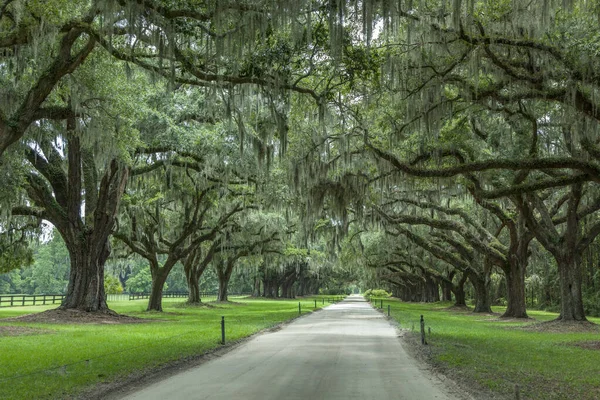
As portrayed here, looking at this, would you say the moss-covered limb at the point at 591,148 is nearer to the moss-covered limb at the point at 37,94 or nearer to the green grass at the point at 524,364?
the green grass at the point at 524,364

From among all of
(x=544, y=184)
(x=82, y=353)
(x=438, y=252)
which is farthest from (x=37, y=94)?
(x=438, y=252)

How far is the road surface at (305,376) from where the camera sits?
7.34 meters

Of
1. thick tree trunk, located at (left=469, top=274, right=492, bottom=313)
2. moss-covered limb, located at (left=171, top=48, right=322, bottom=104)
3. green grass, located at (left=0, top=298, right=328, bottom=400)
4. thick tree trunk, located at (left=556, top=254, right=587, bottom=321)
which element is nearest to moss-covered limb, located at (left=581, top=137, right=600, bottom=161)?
moss-covered limb, located at (left=171, top=48, right=322, bottom=104)

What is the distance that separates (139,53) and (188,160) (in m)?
9.10

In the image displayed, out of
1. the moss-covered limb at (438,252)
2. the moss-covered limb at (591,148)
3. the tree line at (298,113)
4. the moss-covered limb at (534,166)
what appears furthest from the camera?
the moss-covered limb at (438,252)

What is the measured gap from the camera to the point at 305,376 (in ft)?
29.0

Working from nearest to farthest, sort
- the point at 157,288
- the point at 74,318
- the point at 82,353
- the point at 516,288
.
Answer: the point at 82,353
the point at 74,318
the point at 516,288
the point at 157,288

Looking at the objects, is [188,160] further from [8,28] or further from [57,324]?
[8,28]

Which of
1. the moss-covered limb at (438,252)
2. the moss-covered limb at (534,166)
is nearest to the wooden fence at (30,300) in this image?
the moss-covered limb at (438,252)

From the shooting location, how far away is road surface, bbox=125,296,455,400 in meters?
7.34

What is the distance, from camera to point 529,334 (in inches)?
698

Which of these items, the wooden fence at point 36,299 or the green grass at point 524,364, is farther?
the wooden fence at point 36,299

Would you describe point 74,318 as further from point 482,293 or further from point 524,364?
point 482,293

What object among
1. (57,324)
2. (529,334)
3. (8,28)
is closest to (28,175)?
(57,324)
